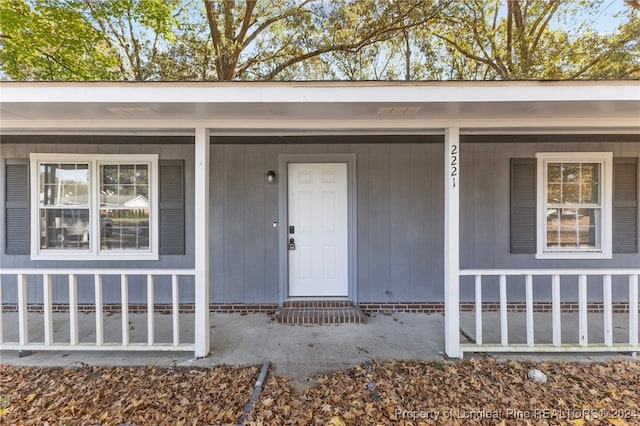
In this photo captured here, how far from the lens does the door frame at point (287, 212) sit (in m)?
4.20

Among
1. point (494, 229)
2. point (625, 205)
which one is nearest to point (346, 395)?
point (494, 229)

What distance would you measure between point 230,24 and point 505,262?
7.90 meters

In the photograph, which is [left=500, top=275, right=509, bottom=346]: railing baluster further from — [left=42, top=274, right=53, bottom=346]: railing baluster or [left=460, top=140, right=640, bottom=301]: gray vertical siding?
[left=42, top=274, right=53, bottom=346]: railing baluster

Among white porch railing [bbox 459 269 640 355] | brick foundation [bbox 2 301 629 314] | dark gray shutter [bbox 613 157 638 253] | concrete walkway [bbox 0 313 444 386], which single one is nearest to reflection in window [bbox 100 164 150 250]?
brick foundation [bbox 2 301 629 314]

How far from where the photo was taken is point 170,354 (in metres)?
3.11

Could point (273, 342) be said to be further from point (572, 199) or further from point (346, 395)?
point (572, 199)

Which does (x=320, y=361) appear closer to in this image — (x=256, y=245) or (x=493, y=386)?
(x=493, y=386)

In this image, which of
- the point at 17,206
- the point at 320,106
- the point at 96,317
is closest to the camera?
the point at 320,106

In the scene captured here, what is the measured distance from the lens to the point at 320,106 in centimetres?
270

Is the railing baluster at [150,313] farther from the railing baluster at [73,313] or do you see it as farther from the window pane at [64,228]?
the window pane at [64,228]

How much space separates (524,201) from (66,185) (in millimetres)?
6177

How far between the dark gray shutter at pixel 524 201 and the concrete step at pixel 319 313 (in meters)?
2.40

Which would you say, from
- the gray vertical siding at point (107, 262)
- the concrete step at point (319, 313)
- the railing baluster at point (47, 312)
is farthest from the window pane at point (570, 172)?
the railing baluster at point (47, 312)

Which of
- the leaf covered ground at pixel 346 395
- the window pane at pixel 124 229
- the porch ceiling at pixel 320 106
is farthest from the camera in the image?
the window pane at pixel 124 229
